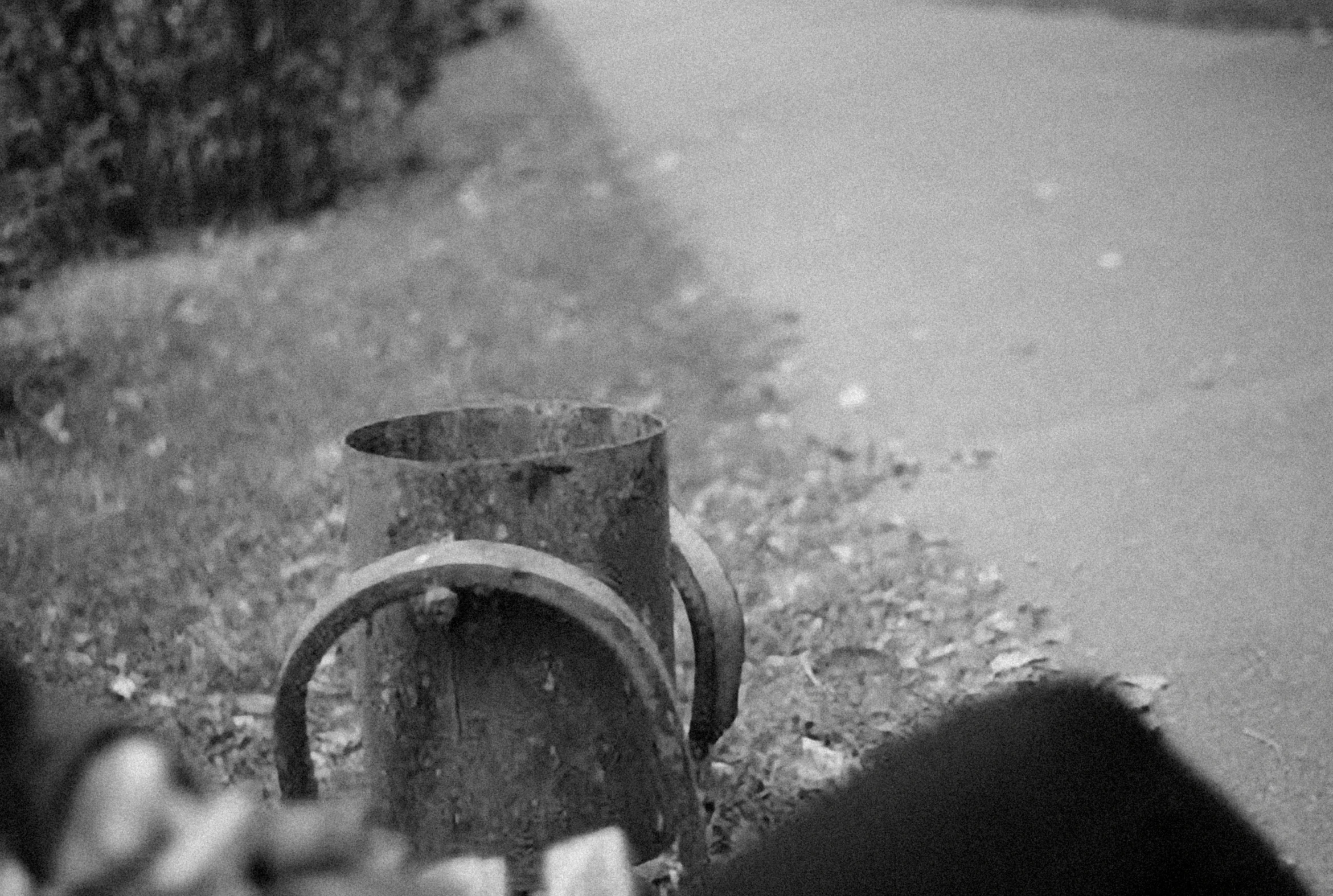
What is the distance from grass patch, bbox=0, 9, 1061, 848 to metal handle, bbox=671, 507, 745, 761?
0.21 meters

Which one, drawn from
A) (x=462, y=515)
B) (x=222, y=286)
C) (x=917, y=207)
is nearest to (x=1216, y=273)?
(x=917, y=207)

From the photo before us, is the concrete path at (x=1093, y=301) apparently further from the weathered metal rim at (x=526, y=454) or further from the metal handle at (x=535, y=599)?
the weathered metal rim at (x=526, y=454)

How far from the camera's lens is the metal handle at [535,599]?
3.76m

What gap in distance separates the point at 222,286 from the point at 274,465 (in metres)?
3.07

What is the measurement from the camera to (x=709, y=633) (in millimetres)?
4621

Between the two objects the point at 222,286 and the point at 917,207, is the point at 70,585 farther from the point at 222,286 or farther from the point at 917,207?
the point at 917,207

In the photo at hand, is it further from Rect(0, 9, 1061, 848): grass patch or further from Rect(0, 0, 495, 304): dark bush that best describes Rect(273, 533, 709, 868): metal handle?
Rect(0, 0, 495, 304): dark bush

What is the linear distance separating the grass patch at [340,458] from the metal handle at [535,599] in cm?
78

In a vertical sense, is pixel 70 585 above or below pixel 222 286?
Result: above

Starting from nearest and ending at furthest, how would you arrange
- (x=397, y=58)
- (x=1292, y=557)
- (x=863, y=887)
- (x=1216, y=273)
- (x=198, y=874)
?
(x=198, y=874) < (x=863, y=887) < (x=1292, y=557) < (x=1216, y=273) < (x=397, y=58)

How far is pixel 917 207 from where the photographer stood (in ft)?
36.3

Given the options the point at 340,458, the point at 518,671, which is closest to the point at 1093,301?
the point at 340,458

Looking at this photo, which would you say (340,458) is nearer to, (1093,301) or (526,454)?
(526,454)

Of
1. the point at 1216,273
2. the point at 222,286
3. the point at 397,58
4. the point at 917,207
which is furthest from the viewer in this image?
the point at 397,58
